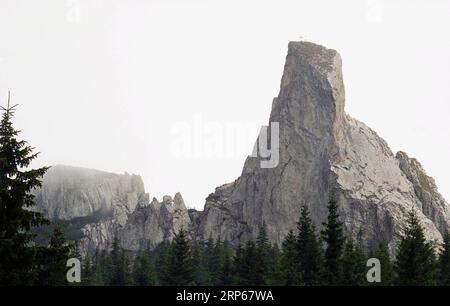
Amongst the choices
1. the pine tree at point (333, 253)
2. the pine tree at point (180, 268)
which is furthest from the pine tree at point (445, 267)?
the pine tree at point (180, 268)

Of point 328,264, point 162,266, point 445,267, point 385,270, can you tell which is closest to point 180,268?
point 328,264

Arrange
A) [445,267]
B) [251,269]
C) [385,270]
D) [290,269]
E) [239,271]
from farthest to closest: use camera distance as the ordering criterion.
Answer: [445,267], [239,271], [385,270], [251,269], [290,269]

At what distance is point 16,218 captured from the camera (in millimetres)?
23719

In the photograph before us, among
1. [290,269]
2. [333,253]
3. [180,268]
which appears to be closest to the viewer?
[333,253]

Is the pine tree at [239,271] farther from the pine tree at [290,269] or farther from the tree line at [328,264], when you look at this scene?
the pine tree at [290,269]

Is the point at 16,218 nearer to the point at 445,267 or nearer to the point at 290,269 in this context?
the point at 290,269

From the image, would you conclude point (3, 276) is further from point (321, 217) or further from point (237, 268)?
point (321, 217)

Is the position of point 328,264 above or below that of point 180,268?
above

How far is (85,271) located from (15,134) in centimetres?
5719

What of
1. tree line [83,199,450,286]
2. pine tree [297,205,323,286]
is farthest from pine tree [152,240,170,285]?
pine tree [297,205,323,286]

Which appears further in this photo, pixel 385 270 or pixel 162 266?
pixel 162 266

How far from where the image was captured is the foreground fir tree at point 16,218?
23.3 metres
